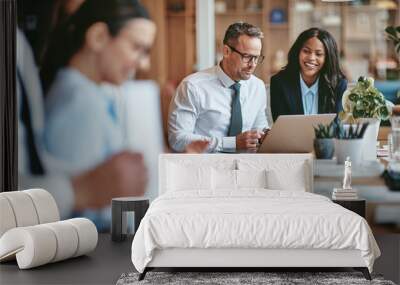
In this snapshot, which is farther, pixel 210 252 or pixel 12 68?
pixel 12 68

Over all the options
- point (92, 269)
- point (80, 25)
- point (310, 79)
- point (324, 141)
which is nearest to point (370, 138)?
point (324, 141)

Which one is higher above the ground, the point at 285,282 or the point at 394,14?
the point at 394,14

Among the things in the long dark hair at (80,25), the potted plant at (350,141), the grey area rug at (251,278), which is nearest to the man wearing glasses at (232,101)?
the potted plant at (350,141)

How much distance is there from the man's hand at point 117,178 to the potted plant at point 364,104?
2.13m

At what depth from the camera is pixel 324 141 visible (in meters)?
8.06

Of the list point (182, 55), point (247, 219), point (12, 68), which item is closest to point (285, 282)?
point (247, 219)

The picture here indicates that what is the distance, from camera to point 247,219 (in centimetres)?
573

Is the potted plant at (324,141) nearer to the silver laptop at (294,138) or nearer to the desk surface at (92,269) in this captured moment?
the silver laptop at (294,138)

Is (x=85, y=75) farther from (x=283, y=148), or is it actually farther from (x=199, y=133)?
(x=283, y=148)

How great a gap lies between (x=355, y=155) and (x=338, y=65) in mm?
918

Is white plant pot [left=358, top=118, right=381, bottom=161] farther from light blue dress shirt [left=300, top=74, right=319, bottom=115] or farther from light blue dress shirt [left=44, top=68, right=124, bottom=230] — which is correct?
light blue dress shirt [left=44, top=68, right=124, bottom=230]

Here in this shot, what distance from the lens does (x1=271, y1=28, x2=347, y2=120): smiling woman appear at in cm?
798

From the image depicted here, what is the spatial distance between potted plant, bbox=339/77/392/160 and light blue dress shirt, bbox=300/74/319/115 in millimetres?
271

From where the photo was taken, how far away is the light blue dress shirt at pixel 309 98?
26.3 feet
